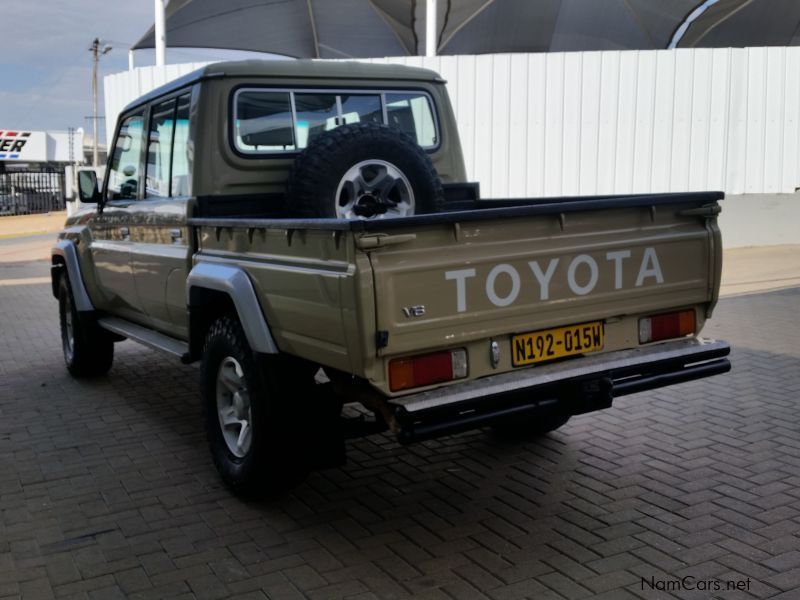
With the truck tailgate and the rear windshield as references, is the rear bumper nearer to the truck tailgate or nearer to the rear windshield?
the truck tailgate

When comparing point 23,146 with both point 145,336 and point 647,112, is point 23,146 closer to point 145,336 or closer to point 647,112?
point 647,112

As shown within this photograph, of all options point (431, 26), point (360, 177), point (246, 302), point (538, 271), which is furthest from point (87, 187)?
point (431, 26)

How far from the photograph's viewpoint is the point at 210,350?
4.38 m

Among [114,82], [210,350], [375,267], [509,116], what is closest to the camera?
[375,267]

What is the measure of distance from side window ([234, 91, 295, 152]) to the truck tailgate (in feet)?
6.52

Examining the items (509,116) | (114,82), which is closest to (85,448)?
(509,116)

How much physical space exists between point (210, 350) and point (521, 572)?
6.36 ft

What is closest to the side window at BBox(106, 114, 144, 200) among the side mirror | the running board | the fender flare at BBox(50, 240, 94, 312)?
the side mirror

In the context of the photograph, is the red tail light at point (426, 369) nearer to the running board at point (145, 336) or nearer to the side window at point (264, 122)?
the running board at point (145, 336)

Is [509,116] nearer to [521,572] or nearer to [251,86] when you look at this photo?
[251,86]

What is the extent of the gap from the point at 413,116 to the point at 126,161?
221 cm

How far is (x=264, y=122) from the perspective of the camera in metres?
5.04

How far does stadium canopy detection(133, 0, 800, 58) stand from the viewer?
2717 centimetres

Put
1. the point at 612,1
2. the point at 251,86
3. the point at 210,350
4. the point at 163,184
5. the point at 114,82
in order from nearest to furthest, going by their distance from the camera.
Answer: the point at 210,350, the point at 251,86, the point at 163,184, the point at 114,82, the point at 612,1
